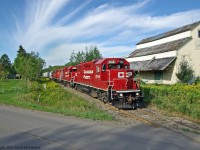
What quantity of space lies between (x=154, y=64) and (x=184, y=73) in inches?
214

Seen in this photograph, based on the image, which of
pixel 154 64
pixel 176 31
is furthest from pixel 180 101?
pixel 176 31

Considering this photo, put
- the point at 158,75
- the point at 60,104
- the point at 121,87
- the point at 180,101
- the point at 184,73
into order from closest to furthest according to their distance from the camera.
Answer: the point at 180,101, the point at 121,87, the point at 60,104, the point at 184,73, the point at 158,75

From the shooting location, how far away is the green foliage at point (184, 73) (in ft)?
109

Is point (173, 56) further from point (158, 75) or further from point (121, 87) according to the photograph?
point (121, 87)

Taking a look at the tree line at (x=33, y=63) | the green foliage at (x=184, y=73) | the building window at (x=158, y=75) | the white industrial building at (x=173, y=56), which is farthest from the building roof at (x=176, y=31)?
the tree line at (x=33, y=63)

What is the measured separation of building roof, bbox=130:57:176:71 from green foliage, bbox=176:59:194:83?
1.62 m

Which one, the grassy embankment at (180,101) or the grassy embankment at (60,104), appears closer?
the grassy embankment at (60,104)

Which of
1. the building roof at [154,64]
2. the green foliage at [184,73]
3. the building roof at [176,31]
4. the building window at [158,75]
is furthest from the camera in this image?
the building window at [158,75]

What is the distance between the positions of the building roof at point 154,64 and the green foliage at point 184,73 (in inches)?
63.9

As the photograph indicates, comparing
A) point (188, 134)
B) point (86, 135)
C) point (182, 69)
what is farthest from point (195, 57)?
point (86, 135)

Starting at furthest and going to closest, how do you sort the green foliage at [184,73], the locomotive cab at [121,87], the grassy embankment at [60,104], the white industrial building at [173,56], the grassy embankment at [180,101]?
1. the white industrial building at [173,56]
2. the green foliage at [184,73]
3. the locomotive cab at [121,87]
4. the grassy embankment at [180,101]
5. the grassy embankment at [60,104]

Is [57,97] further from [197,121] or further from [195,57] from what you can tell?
[195,57]

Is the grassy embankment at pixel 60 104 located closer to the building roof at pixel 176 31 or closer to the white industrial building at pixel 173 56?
the white industrial building at pixel 173 56

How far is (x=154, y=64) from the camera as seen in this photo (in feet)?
124
